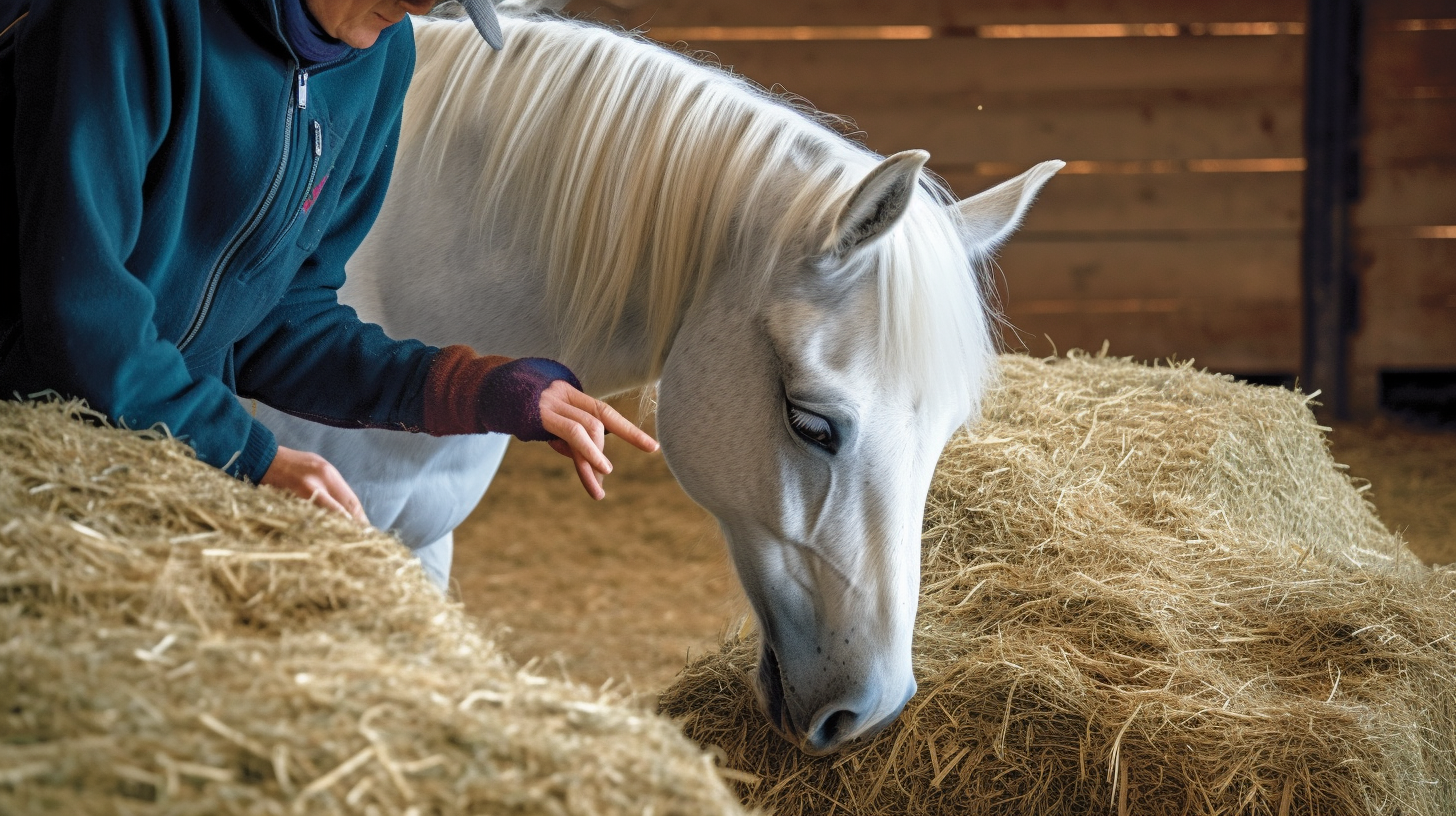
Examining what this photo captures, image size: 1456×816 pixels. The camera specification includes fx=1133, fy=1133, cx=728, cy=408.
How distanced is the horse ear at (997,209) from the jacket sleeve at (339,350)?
2.42 ft

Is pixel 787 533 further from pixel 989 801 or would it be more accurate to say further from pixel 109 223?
pixel 109 223

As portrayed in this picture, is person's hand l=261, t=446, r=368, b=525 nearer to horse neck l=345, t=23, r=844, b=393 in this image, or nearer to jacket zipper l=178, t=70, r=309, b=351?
jacket zipper l=178, t=70, r=309, b=351

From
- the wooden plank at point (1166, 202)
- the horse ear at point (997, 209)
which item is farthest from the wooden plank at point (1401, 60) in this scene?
the horse ear at point (997, 209)

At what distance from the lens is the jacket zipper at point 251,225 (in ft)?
3.88

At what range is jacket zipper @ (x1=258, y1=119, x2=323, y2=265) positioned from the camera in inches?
48.6

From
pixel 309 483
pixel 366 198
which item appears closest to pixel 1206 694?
pixel 309 483

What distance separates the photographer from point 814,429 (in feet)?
4.27

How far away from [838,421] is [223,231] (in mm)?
690

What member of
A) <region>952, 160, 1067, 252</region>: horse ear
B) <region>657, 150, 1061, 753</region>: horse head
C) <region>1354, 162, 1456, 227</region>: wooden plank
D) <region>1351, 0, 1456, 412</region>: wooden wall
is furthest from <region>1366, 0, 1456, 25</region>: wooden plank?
<region>657, 150, 1061, 753</region>: horse head

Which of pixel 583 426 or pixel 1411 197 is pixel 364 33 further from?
pixel 1411 197

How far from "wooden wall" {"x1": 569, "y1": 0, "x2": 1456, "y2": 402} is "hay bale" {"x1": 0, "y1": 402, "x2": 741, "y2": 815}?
4.28 meters

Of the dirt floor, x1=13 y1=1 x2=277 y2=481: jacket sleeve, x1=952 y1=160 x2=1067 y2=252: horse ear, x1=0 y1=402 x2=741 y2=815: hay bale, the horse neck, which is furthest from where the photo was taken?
the dirt floor

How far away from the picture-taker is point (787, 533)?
1.35 metres

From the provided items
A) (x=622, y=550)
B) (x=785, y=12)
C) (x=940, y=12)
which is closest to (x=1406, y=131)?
(x=940, y=12)
